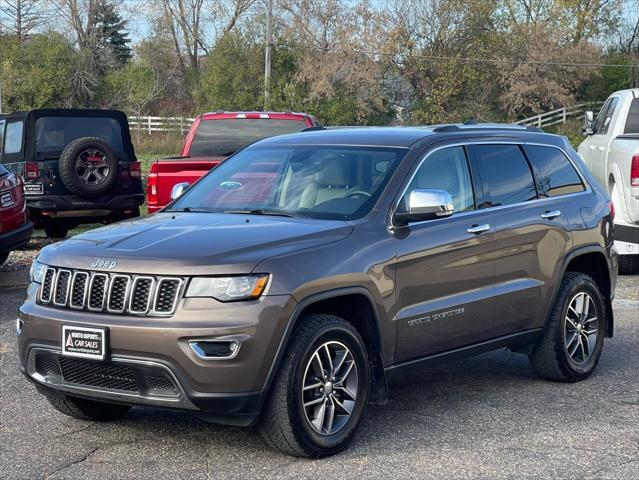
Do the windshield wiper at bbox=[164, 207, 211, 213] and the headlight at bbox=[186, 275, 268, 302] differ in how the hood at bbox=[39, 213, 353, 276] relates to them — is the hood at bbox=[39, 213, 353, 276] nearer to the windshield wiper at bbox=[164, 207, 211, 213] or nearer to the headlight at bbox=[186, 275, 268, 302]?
the headlight at bbox=[186, 275, 268, 302]

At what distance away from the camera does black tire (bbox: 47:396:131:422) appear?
19.5ft

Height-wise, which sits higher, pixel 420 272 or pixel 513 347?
pixel 420 272

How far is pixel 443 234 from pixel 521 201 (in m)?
1.01

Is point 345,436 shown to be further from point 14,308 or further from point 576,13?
point 576,13

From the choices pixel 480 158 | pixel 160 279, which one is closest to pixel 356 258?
pixel 160 279

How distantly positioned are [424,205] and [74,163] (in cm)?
1013

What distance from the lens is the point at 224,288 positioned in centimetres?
505

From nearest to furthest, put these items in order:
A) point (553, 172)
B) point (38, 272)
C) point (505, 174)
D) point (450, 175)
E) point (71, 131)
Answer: point (38, 272) < point (450, 175) < point (505, 174) < point (553, 172) < point (71, 131)

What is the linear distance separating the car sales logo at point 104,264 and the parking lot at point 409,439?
2.78 ft

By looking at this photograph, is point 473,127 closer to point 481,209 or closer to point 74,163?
point 481,209

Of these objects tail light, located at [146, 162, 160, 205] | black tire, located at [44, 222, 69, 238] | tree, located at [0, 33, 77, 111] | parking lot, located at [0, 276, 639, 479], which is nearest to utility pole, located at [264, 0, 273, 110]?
tree, located at [0, 33, 77, 111]

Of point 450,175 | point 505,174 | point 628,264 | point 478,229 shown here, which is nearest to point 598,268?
point 505,174

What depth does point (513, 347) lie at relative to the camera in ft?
22.8

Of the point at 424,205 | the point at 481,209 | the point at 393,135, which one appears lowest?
the point at 481,209
